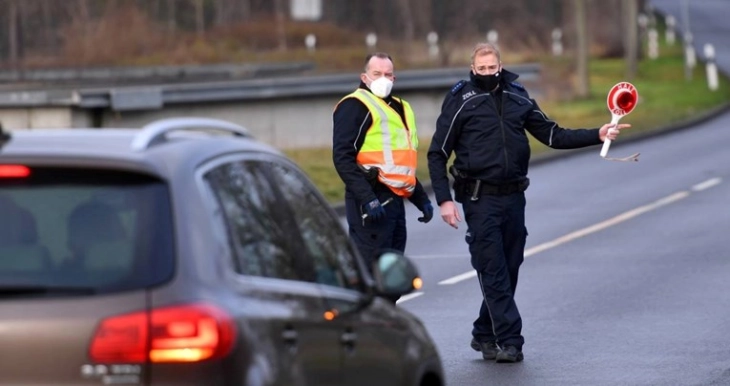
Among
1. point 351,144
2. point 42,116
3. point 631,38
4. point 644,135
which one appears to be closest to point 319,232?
point 351,144

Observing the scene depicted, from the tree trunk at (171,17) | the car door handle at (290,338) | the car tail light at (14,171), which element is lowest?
the tree trunk at (171,17)

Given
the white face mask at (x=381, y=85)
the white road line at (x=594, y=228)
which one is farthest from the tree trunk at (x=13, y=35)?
the white face mask at (x=381, y=85)

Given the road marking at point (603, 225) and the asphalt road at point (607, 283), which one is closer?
the asphalt road at point (607, 283)

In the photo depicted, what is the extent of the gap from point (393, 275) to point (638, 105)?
3760 cm

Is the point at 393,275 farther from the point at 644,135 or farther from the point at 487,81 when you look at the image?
the point at 644,135

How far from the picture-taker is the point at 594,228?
20047 millimetres

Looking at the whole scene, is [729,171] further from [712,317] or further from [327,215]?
[327,215]

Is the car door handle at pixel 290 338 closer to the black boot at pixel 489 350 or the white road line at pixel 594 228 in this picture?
the black boot at pixel 489 350

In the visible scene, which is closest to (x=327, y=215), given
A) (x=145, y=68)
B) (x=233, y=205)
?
(x=233, y=205)

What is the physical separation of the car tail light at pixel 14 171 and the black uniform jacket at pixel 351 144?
6.02 meters

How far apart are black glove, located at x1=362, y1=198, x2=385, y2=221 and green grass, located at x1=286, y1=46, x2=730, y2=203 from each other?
12032mm

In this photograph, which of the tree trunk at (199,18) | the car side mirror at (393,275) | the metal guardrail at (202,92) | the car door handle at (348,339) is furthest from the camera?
the tree trunk at (199,18)

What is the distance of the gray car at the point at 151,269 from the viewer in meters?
4.70

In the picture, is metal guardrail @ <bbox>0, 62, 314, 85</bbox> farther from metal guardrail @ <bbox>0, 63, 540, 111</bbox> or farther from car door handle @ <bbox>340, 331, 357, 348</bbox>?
car door handle @ <bbox>340, 331, 357, 348</bbox>
